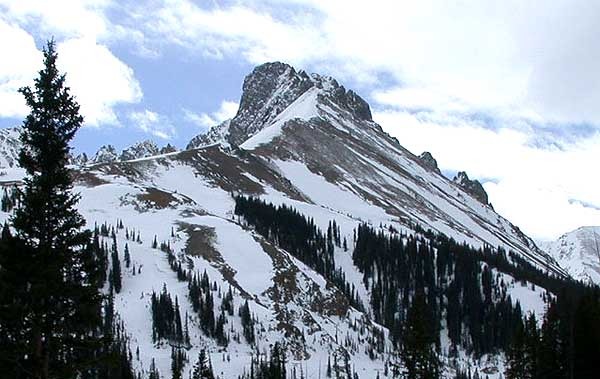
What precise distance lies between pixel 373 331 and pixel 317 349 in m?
32.3

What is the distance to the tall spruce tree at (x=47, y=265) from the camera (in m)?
25.6

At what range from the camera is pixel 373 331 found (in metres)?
190

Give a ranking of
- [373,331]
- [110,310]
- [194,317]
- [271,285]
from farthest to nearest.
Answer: [373,331]
[271,285]
[194,317]
[110,310]

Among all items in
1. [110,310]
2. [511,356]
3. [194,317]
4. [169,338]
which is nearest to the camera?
[511,356]

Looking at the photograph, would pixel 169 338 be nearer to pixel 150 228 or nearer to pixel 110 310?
pixel 110 310

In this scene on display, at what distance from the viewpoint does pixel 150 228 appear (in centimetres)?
19425

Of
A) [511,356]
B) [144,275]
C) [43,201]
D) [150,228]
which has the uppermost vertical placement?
[150,228]

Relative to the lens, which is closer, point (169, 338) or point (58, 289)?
point (58, 289)

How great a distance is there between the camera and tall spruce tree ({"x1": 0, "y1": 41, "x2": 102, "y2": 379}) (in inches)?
1008

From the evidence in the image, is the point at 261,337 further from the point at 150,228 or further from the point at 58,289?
the point at 58,289

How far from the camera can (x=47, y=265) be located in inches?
1025

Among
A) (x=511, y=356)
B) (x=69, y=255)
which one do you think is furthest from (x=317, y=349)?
(x=69, y=255)

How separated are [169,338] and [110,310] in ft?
53.5

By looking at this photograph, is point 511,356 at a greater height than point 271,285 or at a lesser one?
lesser
